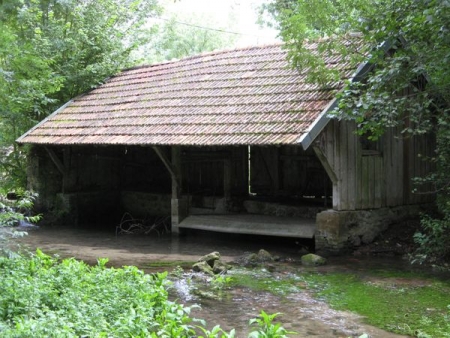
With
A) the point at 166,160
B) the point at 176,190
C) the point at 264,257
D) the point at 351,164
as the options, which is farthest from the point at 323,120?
the point at 176,190

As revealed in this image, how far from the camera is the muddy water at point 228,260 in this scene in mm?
6465

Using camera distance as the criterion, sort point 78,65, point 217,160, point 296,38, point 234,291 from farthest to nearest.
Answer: point 78,65, point 217,160, point 296,38, point 234,291

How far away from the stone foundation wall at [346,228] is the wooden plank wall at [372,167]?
0.14m

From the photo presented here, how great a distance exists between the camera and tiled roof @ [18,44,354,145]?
1015 centimetres

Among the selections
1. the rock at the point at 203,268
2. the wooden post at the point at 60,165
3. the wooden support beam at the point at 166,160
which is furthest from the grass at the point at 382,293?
the wooden post at the point at 60,165

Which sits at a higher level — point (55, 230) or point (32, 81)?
point (32, 81)

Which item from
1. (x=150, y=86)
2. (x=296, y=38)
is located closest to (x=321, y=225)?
(x=296, y=38)

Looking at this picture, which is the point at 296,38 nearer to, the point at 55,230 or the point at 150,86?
the point at 150,86

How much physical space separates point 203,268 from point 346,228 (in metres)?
2.70

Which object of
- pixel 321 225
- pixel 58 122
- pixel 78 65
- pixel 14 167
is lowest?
pixel 321 225

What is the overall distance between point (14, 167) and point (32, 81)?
15.4 feet

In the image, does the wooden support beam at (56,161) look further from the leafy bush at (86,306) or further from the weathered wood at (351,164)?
the leafy bush at (86,306)

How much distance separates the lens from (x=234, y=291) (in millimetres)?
7938

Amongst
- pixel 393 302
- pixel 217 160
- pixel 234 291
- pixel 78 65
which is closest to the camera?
pixel 393 302
